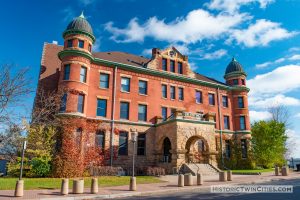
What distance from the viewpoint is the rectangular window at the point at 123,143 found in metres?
27.9

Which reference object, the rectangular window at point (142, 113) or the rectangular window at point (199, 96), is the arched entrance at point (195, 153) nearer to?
the rectangular window at point (142, 113)

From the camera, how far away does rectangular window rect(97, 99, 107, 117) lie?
27.9m

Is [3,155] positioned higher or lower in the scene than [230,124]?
lower

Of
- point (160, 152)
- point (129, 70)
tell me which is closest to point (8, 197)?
point (160, 152)

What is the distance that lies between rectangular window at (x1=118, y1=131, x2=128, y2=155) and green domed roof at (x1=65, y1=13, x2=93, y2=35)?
12.3 metres

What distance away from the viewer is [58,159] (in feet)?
72.0

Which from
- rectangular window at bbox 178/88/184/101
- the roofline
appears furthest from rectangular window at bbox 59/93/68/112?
rectangular window at bbox 178/88/184/101

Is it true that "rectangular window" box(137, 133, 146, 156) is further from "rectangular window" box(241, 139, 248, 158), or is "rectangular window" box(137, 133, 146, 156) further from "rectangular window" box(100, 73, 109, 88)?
"rectangular window" box(241, 139, 248, 158)

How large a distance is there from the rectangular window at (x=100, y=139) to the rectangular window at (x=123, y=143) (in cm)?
202

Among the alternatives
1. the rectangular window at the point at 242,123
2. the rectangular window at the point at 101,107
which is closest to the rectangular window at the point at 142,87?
the rectangular window at the point at 101,107

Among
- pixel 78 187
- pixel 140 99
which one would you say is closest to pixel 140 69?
pixel 140 99

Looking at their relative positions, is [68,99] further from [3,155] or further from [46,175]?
[3,155]

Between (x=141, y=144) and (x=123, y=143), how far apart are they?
7.46 feet

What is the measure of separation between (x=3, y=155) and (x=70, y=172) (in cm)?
633
